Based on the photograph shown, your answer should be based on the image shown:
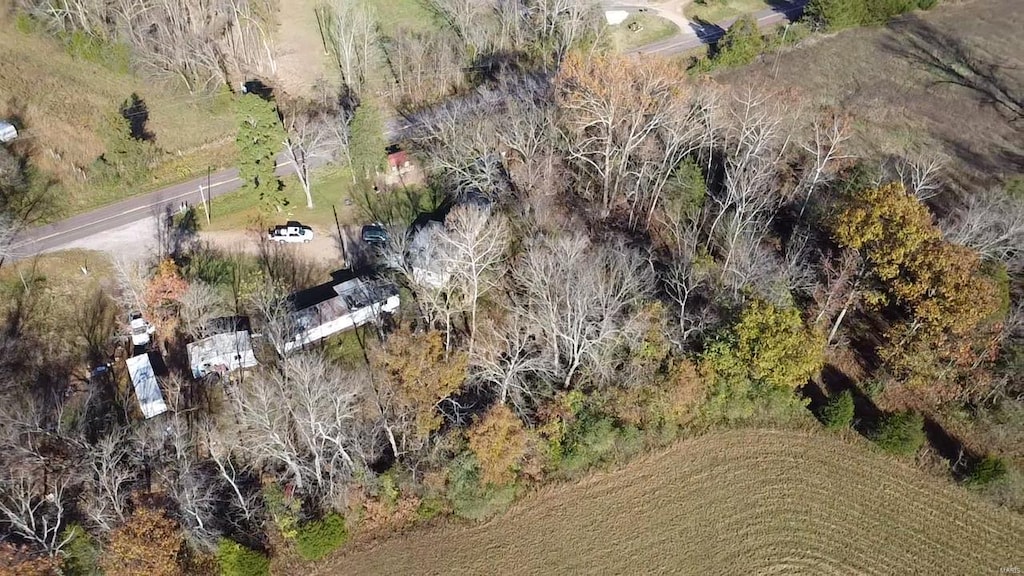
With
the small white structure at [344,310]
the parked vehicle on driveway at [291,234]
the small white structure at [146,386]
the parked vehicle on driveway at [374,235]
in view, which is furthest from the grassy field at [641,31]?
the small white structure at [146,386]

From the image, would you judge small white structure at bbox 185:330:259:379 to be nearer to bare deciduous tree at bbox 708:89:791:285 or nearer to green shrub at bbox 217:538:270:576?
green shrub at bbox 217:538:270:576

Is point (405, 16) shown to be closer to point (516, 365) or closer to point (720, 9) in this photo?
point (720, 9)

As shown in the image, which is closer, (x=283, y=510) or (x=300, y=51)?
(x=283, y=510)

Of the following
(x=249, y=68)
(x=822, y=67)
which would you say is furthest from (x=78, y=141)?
(x=822, y=67)

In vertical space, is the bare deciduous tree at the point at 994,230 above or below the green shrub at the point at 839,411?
above

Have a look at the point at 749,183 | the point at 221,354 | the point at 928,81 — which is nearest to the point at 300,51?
the point at 221,354

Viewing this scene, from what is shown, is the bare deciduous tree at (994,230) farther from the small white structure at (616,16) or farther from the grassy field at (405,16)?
the grassy field at (405,16)

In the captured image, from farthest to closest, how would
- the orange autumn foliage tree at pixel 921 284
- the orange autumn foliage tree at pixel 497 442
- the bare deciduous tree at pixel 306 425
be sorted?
the orange autumn foliage tree at pixel 497 442
the orange autumn foliage tree at pixel 921 284
the bare deciduous tree at pixel 306 425

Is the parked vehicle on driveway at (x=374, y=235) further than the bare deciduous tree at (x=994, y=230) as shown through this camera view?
Yes
